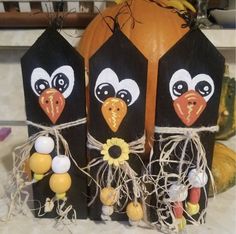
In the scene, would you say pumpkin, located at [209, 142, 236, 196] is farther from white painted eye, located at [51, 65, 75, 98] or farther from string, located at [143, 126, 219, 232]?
white painted eye, located at [51, 65, 75, 98]

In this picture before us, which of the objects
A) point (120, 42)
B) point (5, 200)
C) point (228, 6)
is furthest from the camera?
point (228, 6)

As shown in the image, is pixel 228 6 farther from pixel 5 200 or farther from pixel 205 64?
pixel 5 200

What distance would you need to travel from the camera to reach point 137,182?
54 centimetres

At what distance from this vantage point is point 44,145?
52 cm

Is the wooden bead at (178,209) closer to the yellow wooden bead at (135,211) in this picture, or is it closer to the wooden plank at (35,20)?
the yellow wooden bead at (135,211)

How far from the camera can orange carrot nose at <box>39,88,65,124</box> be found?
0.51m

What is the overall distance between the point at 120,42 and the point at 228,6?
57 cm

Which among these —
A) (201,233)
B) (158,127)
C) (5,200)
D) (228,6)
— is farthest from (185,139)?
(228,6)

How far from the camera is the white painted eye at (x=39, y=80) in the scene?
503mm

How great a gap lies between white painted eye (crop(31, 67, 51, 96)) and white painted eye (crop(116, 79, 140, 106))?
0.10m

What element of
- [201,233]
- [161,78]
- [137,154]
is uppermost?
[161,78]

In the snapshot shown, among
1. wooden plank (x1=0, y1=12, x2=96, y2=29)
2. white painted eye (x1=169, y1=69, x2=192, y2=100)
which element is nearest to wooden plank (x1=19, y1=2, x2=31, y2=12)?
wooden plank (x1=0, y1=12, x2=96, y2=29)

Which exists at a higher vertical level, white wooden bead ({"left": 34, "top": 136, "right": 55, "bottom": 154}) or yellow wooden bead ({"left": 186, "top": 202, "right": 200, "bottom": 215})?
white wooden bead ({"left": 34, "top": 136, "right": 55, "bottom": 154})

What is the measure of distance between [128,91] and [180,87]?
2.7 inches
